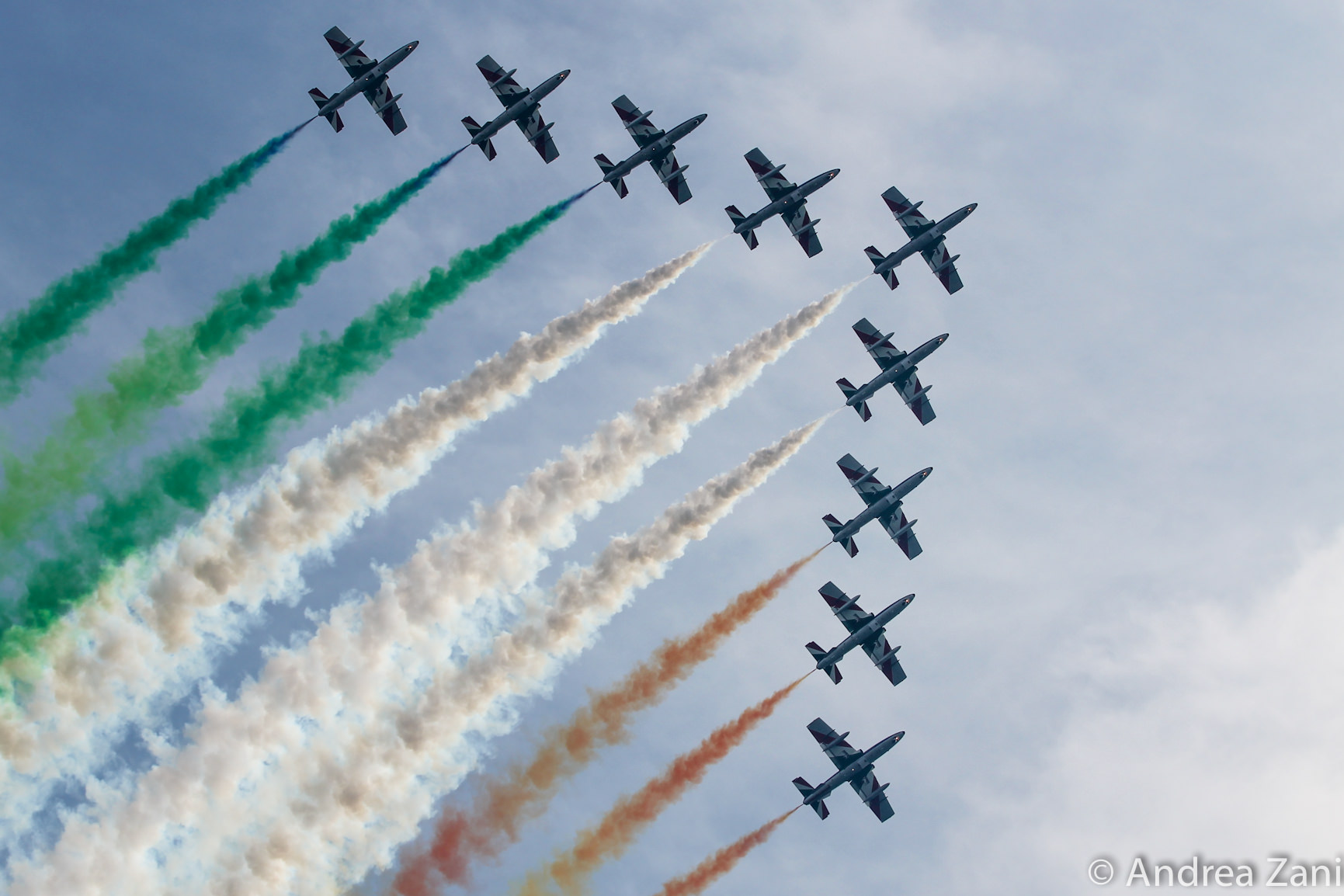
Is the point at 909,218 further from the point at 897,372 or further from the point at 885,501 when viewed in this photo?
the point at 885,501

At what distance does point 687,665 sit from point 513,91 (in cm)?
3589

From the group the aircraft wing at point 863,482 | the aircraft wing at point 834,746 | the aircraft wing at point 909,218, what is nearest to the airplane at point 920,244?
the aircraft wing at point 909,218

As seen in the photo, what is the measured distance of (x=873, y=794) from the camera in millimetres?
92688

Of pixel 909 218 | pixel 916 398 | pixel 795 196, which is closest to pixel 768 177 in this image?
pixel 795 196

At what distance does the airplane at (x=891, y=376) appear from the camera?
305 ft

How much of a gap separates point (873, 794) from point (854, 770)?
2.73m

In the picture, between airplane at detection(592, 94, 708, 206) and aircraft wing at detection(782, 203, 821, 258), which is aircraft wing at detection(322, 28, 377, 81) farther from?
aircraft wing at detection(782, 203, 821, 258)

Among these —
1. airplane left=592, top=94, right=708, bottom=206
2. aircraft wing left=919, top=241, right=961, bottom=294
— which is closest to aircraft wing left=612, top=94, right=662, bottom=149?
airplane left=592, top=94, right=708, bottom=206

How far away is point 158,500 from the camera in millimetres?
82875

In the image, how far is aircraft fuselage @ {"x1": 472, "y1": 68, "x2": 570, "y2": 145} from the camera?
289 feet

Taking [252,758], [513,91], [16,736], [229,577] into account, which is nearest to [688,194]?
[513,91]

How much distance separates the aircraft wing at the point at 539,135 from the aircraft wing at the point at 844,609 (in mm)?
31541

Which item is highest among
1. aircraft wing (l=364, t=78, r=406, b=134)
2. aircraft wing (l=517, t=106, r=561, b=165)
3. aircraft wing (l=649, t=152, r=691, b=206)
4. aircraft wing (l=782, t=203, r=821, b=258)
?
aircraft wing (l=782, t=203, r=821, b=258)

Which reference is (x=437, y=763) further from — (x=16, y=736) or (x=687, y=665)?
(x=16, y=736)
